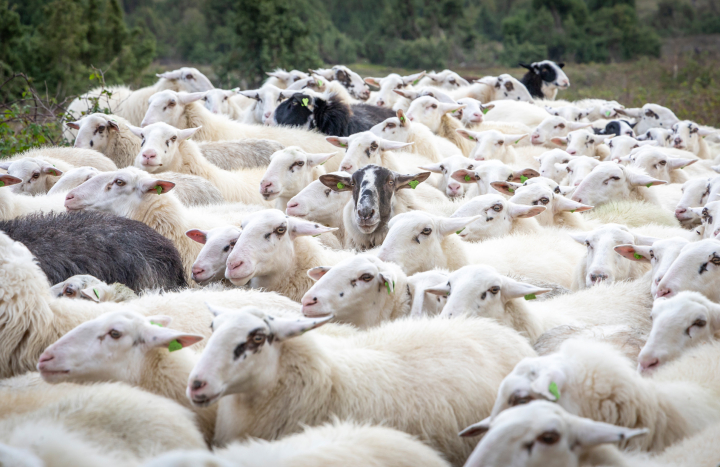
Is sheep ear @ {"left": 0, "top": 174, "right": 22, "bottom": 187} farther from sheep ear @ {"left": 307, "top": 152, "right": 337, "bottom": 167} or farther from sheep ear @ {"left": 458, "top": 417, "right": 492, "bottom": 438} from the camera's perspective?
sheep ear @ {"left": 458, "top": 417, "right": 492, "bottom": 438}

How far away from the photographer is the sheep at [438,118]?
856 centimetres

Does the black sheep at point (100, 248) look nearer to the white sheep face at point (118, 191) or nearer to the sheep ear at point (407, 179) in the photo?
the white sheep face at point (118, 191)

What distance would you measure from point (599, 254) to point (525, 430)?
259 centimetres

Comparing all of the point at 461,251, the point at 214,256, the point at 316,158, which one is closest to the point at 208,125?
the point at 316,158

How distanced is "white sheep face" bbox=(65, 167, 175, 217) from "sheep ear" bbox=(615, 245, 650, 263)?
286cm

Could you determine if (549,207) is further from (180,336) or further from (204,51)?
(204,51)

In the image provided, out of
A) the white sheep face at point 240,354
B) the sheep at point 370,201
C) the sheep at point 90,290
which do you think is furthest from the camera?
the sheep at point 370,201

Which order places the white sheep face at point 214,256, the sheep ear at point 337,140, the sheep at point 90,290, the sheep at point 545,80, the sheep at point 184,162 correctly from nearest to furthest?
the sheep at point 90,290, the white sheep face at point 214,256, the sheep at point 184,162, the sheep ear at point 337,140, the sheep at point 545,80

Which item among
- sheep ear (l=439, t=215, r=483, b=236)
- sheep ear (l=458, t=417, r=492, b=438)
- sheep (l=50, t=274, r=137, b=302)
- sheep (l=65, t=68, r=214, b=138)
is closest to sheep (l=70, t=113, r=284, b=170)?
sheep (l=65, t=68, r=214, b=138)

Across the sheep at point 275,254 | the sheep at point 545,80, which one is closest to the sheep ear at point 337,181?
the sheep at point 275,254

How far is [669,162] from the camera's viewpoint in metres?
7.20

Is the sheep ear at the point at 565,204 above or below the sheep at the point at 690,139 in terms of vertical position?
above

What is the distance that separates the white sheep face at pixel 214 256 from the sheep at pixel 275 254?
0.12 m

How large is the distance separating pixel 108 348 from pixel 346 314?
118 cm
